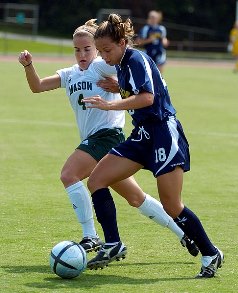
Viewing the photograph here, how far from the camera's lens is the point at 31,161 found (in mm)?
13477

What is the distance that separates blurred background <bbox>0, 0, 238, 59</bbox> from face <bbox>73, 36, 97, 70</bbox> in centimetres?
4199

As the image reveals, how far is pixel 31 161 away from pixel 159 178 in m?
6.68

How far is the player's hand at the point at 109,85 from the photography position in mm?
7645

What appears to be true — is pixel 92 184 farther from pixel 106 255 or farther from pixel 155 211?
pixel 155 211

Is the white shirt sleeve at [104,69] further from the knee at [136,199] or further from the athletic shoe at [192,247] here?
the athletic shoe at [192,247]

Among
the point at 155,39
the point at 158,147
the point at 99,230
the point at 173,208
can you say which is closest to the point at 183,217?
the point at 173,208

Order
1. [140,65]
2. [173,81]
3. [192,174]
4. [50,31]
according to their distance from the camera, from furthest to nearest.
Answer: [50,31], [173,81], [192,174], [140,65]

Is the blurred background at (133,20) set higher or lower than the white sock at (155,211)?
lower

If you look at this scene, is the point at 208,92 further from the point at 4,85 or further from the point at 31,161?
the point at 31,161

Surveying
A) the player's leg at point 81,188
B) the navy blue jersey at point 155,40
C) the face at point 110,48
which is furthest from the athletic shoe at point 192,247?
the navy blue jersey at point 155,40

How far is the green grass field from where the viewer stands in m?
6.98

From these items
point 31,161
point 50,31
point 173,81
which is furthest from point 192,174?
point 50,31

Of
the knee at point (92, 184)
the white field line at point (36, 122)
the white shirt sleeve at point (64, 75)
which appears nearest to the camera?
Answer: the knee at point (92, 184)

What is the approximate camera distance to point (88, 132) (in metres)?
8.09
